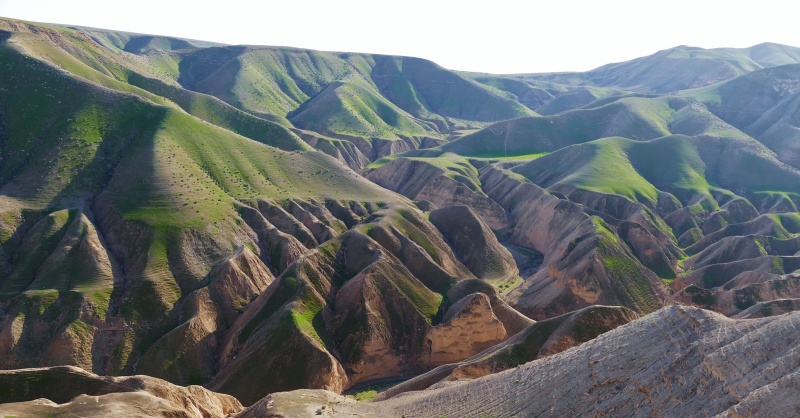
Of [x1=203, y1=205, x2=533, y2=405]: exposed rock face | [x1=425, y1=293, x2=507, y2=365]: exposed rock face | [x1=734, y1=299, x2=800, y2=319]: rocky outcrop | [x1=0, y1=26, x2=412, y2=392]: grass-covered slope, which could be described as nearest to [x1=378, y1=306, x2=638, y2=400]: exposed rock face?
[x1=203, y1=205, x2=533, y2=405]: exposed rock face

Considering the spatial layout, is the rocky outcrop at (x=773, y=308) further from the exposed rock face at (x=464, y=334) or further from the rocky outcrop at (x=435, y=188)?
the rocky outcrop at (x=435, y=188)

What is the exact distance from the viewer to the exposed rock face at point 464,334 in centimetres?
6844

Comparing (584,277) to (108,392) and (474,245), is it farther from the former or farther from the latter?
(108,392)

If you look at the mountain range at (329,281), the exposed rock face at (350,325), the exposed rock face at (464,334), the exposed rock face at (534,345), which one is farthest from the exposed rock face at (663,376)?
the exposed rock face at (464,334)

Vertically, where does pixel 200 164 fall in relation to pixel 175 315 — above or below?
above

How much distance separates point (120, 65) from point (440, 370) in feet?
462

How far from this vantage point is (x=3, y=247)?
2923 inches

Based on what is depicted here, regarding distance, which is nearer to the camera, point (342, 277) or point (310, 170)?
point (342, 277)

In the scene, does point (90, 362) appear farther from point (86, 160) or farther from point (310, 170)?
point (310, 170)

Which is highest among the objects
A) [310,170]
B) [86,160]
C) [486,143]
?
[86,160]

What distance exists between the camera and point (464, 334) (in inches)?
2694

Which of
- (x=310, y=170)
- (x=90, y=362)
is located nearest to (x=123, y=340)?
(x=90, y=362)

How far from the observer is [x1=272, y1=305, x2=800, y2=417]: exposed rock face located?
94.4 feet

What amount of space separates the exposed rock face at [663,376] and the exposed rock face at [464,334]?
25.7 metres
